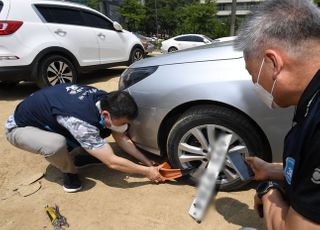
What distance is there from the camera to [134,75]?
2723 millimetres

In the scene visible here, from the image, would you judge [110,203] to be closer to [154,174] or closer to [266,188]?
[154,174]

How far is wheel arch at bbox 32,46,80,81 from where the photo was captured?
5248 mm

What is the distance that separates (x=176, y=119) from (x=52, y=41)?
3.76 meters

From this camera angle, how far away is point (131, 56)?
724 cm

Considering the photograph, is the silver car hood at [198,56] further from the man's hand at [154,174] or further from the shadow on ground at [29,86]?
the shadow on ground at [29,86]

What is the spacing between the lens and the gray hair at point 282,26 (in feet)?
3.54

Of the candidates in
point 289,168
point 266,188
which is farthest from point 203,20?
point 289,168

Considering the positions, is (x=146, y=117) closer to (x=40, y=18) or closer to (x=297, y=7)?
(x=297, y=7)

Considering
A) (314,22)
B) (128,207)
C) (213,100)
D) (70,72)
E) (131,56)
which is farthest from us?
(131,56)

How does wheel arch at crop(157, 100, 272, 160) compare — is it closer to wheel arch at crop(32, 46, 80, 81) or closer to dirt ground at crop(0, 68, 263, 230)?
dirt ground at crop(0, 68, 263, 230)

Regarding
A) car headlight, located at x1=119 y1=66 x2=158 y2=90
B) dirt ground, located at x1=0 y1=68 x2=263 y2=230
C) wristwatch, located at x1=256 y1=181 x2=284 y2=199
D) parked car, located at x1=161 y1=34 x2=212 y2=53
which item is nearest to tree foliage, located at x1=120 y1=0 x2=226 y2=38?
parked car, located at x1=161 y1=34 x2=212 y2=53

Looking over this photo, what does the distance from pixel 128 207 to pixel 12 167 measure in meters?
1.36

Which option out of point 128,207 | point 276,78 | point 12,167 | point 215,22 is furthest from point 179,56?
point 215,22

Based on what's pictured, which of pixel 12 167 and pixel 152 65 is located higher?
pixel 152 65
